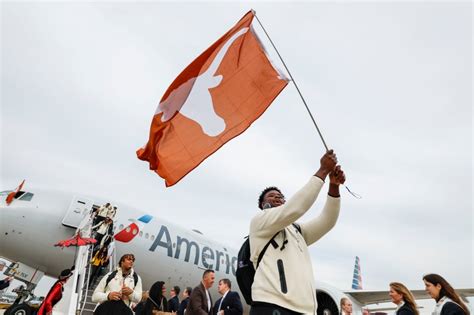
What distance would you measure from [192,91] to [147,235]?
6.85 metres

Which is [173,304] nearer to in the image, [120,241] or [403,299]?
[120,241]

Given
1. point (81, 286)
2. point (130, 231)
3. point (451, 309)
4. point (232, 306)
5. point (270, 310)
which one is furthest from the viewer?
point (130, 231)

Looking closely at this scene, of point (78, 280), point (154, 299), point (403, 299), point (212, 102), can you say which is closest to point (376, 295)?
point (403, 299)

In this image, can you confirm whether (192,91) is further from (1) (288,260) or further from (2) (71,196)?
(2) (71,196)

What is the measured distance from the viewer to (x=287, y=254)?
1.94 meters

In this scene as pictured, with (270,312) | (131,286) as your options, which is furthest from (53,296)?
(270,312)

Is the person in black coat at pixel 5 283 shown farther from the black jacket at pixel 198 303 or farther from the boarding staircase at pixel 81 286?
the black jacket at pixel 198 303

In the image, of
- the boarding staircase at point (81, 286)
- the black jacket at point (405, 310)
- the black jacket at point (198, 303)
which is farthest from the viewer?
the boarding staircase at point (81, 286)

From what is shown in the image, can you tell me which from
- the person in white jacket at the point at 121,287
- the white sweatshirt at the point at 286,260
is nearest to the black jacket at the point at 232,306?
the person in white jacket at the point at 121,287

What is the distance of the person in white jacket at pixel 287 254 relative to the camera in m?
1.78

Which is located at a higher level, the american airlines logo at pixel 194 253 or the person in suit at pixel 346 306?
the american airlines logo at pixel 194 253

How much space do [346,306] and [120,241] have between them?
5.91 m

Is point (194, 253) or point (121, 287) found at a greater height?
point (194, 253)

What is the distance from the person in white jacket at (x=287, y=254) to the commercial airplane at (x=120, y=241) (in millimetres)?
6643
